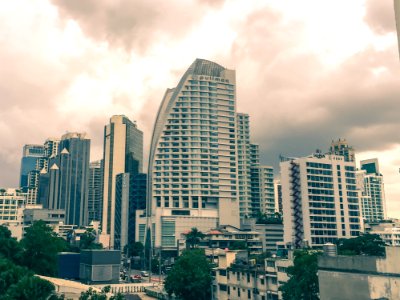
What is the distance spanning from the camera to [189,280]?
3297 inches

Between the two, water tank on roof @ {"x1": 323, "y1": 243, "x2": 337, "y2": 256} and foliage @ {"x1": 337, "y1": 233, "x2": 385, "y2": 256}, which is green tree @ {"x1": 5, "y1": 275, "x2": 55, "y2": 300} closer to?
water tank on roof @ {"x1": 323, "y1": 243, "x2": 337, "y2": 256}

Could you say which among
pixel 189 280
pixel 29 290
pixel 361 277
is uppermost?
pixel 361 277

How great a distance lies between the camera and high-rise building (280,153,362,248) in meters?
163

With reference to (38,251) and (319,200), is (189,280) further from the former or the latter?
(319,200)

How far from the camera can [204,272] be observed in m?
86.5

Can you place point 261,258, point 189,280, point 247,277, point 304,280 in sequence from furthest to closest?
point 261,258
point 189,280
point 247,277
point 304,280

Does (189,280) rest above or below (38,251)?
below

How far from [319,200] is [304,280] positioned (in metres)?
112

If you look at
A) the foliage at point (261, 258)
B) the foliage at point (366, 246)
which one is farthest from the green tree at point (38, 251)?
the foliage at point (366, 246)

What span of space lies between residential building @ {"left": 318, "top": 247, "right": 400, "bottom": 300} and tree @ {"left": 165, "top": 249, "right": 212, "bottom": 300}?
41.8m

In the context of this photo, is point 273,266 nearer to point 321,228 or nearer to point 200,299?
point 200,299

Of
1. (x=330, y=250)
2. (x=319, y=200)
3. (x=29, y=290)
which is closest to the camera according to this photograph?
(x=29, y=290)

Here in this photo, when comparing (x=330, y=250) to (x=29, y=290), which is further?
(x=330, y=250)

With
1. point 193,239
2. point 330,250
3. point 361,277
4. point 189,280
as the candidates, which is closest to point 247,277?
point 189,280
